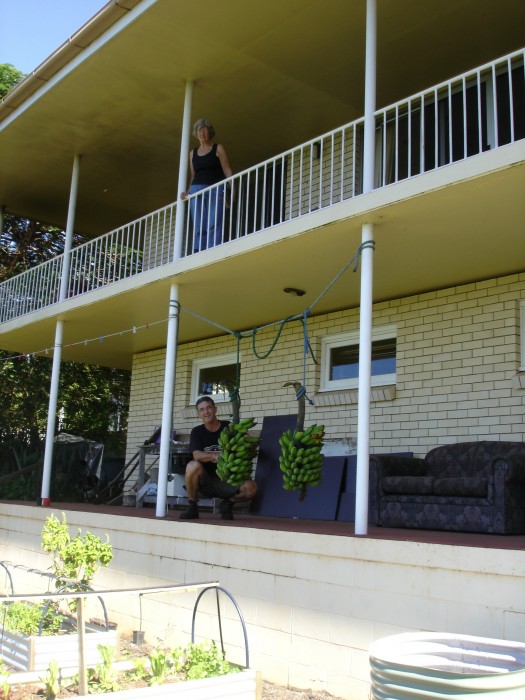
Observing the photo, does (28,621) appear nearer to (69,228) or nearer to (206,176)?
(206,176)

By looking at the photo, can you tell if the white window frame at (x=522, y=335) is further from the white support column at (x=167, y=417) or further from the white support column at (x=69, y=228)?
the white support column at (x=69, y=228)

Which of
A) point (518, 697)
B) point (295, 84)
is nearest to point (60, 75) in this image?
point (295, 84)

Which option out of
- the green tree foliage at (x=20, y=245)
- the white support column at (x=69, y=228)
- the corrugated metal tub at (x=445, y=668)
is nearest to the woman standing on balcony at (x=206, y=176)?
the white support column at (x=69, y=228)

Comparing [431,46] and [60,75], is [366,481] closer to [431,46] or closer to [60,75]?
[431,46]

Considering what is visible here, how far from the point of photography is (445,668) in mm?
3260

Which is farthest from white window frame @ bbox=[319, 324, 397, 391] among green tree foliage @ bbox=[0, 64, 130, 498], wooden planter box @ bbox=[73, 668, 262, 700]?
green tree foliage @ bbox=[0, 64, 130, 498]

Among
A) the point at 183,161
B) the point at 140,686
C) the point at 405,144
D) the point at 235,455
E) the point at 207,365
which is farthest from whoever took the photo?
the point at 207,365

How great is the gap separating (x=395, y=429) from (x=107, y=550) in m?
4.31

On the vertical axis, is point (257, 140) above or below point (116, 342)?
above

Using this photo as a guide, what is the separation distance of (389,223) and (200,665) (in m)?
3.51

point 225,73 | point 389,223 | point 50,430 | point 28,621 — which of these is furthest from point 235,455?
point 225,73

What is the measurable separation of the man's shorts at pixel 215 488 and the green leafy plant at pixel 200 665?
8.73 ft

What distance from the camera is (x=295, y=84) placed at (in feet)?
27.0

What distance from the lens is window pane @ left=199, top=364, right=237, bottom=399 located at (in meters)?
10.4
